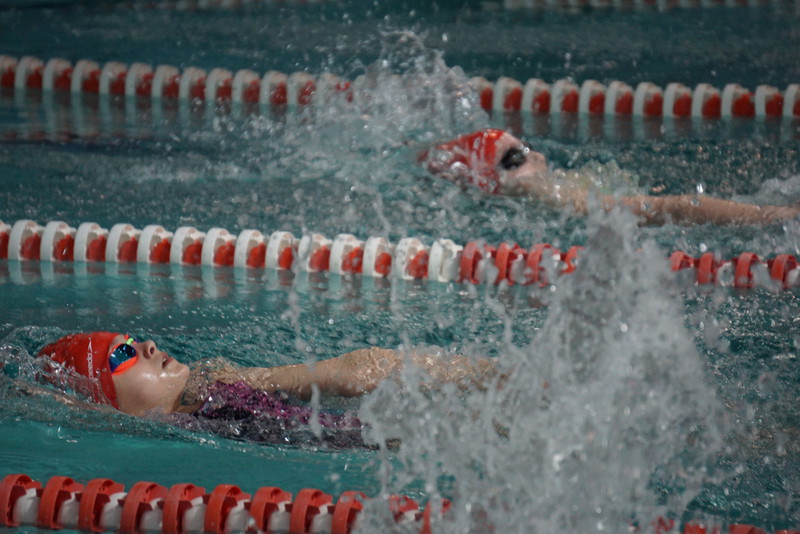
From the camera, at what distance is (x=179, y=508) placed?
211cm

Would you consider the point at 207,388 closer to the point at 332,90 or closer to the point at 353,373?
the point at 353,373

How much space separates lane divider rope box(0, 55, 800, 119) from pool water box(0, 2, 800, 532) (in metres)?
0.17

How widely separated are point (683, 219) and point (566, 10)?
14.4ft

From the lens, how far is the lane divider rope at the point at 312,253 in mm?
3611

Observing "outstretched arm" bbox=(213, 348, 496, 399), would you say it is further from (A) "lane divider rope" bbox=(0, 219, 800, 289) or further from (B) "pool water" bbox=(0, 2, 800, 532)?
(A) "lane divider rope" bbox=(0, 219, 800, 289)

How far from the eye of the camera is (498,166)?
14.1ft

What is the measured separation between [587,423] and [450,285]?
1.73 meters

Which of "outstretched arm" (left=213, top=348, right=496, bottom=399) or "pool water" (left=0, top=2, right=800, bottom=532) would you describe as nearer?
"pool water" (left=0, top=2, right=800, bottom=532)

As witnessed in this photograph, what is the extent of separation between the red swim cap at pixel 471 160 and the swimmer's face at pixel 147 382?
2.11m

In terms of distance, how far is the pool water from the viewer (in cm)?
206

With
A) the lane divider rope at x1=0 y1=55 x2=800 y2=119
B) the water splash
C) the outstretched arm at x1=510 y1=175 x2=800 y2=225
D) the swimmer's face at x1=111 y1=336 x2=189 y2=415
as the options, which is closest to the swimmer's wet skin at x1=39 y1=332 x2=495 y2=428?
the swimmer's face at x1=111 y1=336 x2=189 y2=415

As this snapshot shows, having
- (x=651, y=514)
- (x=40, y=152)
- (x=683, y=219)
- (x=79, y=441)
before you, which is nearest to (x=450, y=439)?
(x=651, y=514)

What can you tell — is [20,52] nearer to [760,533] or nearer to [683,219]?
[683,219]

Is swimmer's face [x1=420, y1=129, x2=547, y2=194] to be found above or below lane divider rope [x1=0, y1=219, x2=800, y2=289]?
above
